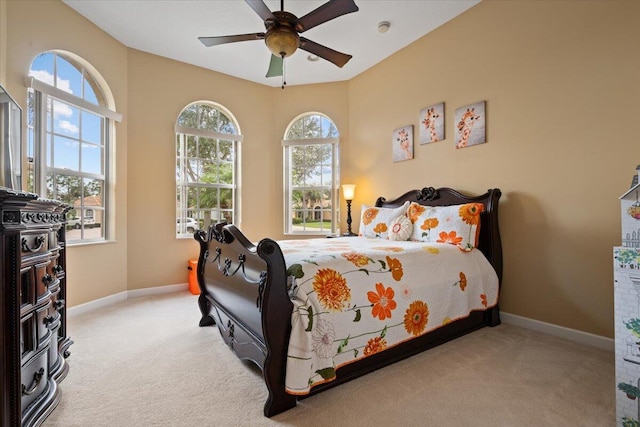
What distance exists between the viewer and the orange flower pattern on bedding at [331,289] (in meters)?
1.64

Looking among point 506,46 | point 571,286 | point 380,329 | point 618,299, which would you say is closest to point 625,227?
point 618,299

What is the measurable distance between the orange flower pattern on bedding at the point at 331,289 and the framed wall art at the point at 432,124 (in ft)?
7.82

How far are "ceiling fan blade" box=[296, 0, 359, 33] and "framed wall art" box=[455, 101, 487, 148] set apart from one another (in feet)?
5.36

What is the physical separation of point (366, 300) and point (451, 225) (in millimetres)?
1341

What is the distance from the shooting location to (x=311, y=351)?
1.55 metres

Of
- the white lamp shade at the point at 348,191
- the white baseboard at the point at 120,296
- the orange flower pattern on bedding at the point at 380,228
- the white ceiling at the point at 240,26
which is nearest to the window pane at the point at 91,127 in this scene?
the white ceiling at the point at 240,26

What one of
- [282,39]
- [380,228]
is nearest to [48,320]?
[282,39]

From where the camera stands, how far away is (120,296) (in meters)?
3.60

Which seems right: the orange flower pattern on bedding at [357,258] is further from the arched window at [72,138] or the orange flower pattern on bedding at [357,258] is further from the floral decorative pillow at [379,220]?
the arched window at [72,138]

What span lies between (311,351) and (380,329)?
0.53 meters

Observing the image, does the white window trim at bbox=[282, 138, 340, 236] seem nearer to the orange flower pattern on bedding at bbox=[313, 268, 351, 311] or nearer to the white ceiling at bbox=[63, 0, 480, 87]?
the white ceiling at bbox=[63, 0, 480, 87]

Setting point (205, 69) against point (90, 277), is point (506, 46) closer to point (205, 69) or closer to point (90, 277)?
point (205, 69)

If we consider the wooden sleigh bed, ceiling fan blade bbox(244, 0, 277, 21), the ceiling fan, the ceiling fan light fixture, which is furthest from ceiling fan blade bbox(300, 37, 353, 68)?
the wooden sleigh bed

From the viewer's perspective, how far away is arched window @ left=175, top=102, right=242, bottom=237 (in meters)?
4.19
